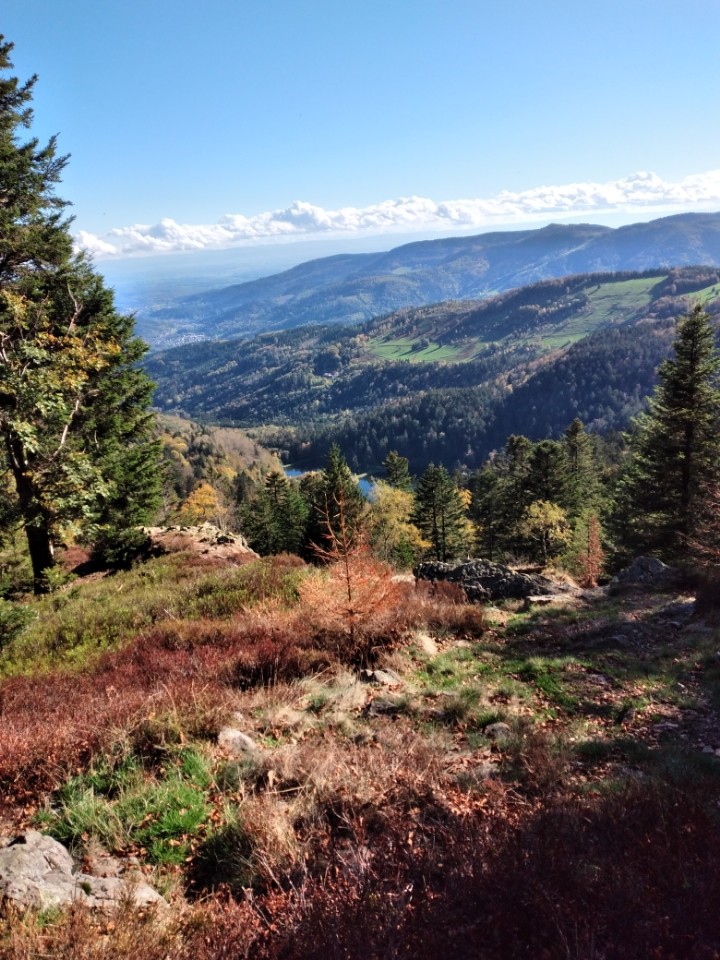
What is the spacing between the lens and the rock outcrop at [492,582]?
1622cm

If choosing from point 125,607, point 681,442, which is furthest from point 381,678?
point 681,442

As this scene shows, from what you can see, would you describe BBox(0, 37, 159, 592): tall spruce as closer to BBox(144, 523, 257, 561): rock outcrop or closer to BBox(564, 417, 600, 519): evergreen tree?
BBox(144, 523, 257, 561): rock outcrop

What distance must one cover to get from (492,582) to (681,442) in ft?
51.3

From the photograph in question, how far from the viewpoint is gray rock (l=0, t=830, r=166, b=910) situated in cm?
356

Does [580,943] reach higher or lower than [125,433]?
lower

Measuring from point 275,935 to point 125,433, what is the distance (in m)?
23.4

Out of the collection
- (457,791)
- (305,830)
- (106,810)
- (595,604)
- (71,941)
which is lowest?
(595,604)

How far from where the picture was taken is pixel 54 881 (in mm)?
3830

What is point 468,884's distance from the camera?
3648mm

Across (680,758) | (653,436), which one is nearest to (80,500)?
(680,758)

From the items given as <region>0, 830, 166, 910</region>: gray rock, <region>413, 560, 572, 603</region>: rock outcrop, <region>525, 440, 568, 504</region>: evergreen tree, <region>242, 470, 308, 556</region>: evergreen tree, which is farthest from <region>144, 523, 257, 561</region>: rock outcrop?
<region>525, 440, 568, 504</region>: evergreen tree

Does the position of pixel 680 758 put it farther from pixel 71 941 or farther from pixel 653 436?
pixel 653 436

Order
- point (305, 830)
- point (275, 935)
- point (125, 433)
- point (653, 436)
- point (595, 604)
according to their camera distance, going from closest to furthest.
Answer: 1. point (275, 935)
2. point (305, 830)
3. point (595, 604)
4. point (125, 433)
5. point (653, 436)

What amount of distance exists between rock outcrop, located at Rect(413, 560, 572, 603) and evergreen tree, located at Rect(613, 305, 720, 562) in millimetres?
10954
